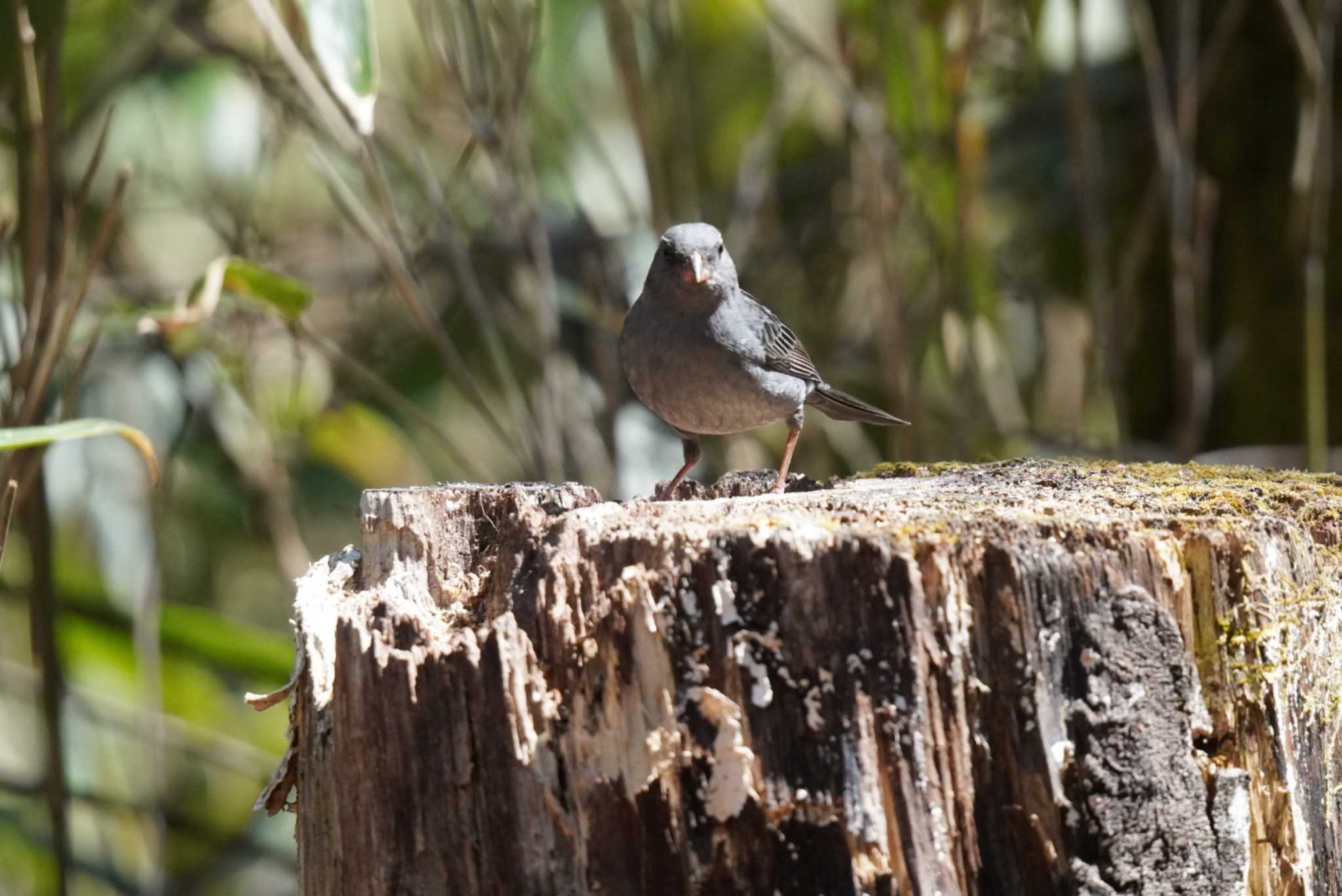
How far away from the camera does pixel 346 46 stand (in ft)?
10.8

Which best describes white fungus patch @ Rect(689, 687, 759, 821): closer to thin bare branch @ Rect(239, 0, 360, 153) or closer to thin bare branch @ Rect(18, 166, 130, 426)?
thin bare branch @ Rect(18, 166, 130, 426)

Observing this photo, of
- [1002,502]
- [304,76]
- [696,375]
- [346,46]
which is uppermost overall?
[304,76]

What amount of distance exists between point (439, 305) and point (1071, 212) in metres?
3.31

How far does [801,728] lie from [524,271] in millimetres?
4196

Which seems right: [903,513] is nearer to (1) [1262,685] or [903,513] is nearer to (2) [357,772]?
(1) [1262,685]

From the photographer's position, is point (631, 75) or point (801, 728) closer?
point (801, 728)

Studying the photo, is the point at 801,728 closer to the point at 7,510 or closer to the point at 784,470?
the point at 784,470

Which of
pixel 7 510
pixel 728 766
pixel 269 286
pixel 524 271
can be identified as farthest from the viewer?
pixel 524 271

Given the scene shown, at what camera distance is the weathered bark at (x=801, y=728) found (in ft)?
5.90

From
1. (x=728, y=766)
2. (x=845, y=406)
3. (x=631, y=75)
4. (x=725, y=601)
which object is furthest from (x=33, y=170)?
(x=728, y=766)

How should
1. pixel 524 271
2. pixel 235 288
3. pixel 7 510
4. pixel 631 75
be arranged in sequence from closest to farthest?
pixel 7 510
pixel 235 288
pixel 631 75
pixel 524 271

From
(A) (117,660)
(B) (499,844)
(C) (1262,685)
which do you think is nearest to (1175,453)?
(C) (1262,685)

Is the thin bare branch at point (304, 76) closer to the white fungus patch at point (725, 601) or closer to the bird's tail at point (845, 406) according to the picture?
the bird's tail at point (845, 406)

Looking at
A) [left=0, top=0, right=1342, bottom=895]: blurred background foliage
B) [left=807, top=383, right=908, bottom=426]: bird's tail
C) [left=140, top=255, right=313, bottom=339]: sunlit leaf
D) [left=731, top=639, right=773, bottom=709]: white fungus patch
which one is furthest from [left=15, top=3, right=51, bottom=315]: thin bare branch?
[left=731, top=639, right=773, bottom=709]: white fungus patch
